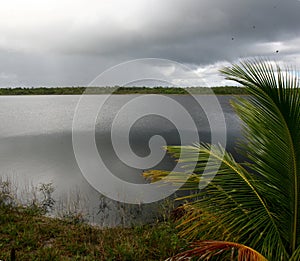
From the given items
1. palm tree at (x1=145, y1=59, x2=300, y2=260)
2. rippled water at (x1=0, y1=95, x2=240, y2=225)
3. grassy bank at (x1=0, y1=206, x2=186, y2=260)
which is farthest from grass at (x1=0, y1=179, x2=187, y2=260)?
rippled water at (x1=0, y1=95, x2=240, y2=225)

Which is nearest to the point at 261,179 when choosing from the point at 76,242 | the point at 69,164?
the point at 76,242

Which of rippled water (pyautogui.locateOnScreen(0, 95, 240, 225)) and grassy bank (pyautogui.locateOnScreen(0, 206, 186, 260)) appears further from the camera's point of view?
rippled water (pyautogui.locateOnScreen(0, 95, 240, 225))

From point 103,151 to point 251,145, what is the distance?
11396mm

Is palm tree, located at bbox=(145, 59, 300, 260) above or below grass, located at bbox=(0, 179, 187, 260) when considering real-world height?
above

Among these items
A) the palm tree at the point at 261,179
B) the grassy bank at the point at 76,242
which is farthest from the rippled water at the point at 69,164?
the grassy bank at the point at 76,242

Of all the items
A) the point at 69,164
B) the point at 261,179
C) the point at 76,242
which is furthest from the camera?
the point at 69,164

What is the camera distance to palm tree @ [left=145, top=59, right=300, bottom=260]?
2096 mm

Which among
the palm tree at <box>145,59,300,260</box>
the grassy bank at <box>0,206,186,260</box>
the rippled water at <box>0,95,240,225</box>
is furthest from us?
the rippled water at <box>0,95,240,225</box>

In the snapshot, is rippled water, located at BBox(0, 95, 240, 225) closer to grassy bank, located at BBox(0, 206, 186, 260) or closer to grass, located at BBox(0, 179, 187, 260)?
grass, located at BBox(0, 179, 187, 260)

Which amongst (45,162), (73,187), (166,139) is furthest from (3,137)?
(73,187)

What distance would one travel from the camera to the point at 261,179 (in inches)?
109

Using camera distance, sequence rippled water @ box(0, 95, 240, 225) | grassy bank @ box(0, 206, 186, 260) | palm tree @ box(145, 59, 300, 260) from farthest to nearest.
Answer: rippled water @ box(0, 95, 240, 225) → grassy bank @ box(0, 206, 186, 260) → palm tree @ box(145, 59, 300, 260)

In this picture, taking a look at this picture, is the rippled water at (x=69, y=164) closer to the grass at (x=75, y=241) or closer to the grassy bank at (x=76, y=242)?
the grass at (x=75, y=241)

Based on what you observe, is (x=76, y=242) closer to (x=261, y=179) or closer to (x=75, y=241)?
(x=75, y=241)
